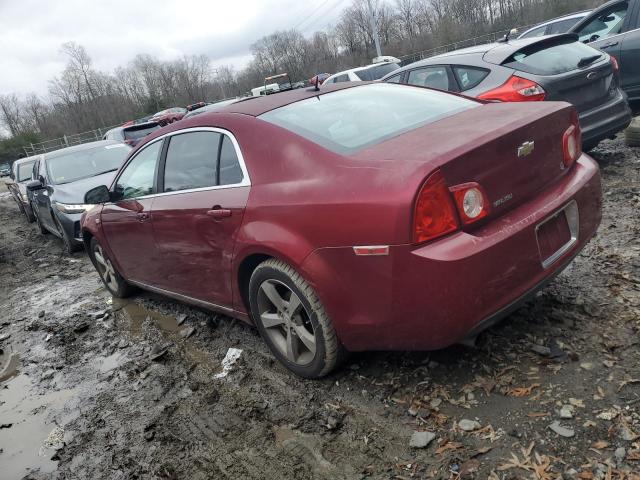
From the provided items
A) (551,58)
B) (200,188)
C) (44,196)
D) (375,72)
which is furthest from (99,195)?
(375,72)

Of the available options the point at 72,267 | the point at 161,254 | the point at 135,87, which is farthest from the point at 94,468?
the point at 135,87

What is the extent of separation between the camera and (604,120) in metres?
5.33

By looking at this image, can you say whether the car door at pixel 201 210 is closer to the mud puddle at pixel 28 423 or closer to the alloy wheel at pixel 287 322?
the alloy wheel at pixel 287 322

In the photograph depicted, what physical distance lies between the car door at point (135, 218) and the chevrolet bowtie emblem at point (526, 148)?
104 inches

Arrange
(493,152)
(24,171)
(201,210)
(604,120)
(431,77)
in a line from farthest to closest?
(24,171), (431,77), (604,120), (201,210), (493,152)

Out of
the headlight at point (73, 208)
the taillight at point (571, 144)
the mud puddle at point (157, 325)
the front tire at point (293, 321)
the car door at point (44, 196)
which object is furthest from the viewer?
the car door at point (44, 196)

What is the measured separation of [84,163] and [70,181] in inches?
21.2

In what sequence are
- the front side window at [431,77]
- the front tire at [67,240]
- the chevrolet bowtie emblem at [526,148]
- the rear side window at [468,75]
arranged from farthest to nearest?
the front tire at [67,240], the front side window at [431,77], the rear side window at [468,75], the chevrolet bowtie emblem at [526,148]

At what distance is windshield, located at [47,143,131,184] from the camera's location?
333 inches

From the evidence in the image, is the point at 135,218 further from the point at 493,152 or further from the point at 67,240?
the point at 67,240

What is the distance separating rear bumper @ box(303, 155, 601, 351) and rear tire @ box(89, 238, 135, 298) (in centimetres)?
335

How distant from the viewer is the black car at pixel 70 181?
7.62 meters

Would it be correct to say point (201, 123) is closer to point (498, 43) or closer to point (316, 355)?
point (316, 355)

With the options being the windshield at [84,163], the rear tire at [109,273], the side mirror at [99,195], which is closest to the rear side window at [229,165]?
the side mirror at [99,195]
